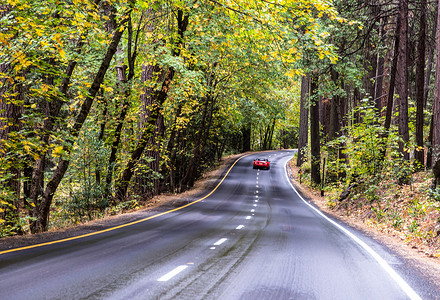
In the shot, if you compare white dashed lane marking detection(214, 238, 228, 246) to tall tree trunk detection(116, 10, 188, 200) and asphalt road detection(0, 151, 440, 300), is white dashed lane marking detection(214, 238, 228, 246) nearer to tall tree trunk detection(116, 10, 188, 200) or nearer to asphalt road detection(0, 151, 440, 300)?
asphalt road detection(0, 151, 440, 300)

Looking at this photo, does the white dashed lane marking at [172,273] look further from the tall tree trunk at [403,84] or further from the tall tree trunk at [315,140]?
the tall tree trunk at [315,140]

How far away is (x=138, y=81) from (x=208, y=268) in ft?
39.8

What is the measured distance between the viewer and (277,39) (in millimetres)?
10109

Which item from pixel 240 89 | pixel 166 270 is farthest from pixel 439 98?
pixel 240 89

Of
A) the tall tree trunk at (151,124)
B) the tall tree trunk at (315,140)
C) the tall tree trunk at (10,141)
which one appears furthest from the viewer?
the tall tree trunk at (315,140)

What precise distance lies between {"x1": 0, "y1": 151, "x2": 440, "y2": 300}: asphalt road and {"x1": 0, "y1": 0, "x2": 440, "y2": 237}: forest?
9.52 ft

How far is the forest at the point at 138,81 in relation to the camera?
9.36 meters

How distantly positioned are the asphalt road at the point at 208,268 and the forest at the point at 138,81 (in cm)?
290

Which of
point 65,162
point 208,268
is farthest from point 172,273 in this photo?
point 65,162

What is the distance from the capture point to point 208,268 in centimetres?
608

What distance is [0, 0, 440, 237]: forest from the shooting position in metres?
9.36

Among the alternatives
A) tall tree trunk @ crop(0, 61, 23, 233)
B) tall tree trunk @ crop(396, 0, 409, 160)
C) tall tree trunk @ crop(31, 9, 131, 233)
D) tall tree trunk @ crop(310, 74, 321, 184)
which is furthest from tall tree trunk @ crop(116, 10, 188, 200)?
tall tree trunk @ crop(310, 74, 321, 184)

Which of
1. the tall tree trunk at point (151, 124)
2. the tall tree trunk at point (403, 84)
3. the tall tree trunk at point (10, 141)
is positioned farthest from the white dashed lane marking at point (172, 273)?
the tall tree trunk at point (403, 84)

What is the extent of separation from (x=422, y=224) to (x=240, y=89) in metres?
18.9
